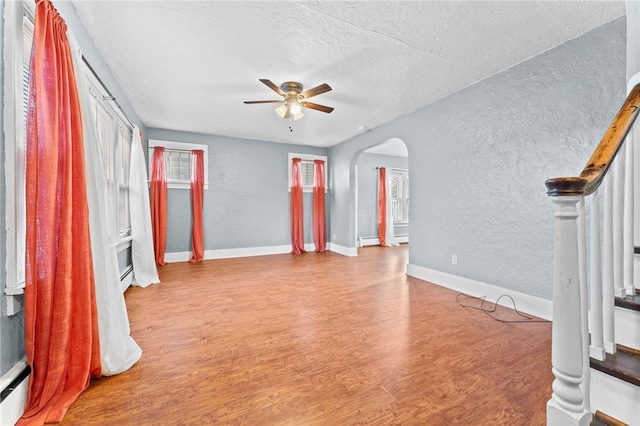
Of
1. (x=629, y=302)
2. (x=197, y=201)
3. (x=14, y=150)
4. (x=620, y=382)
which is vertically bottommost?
(x=620, y=382)

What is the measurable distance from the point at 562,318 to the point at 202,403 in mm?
1736

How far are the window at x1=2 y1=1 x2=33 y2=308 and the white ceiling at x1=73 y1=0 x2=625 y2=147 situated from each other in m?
0.90

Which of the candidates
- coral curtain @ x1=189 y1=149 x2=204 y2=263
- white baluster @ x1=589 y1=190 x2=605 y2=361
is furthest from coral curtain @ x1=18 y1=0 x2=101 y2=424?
coral curtain @ x1=189 y1=149 x2=204 y2=263

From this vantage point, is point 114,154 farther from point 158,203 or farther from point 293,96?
point 293,96

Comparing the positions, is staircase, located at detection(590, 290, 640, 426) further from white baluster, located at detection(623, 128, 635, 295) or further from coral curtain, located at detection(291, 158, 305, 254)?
coral curtain, located at detection(291, 158, 305, 254)

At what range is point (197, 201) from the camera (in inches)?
206

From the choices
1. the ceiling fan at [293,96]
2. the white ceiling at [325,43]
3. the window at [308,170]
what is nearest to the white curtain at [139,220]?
the white ceiling at [325,43]

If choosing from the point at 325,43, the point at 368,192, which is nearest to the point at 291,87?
the point at 325,43

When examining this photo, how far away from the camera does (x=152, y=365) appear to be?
175 centimetres

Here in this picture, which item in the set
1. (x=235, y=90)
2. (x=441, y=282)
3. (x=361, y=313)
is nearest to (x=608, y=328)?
(x=361, y=313)

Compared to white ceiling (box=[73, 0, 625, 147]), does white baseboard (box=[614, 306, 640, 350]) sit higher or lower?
lower

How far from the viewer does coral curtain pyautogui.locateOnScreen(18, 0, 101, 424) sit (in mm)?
1304

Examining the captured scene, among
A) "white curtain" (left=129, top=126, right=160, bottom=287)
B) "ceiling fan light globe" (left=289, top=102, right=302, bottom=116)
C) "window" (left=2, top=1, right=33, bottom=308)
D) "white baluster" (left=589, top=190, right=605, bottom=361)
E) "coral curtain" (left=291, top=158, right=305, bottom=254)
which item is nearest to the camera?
"white baluster" (left=589, top=190, right=605, bottom=361)

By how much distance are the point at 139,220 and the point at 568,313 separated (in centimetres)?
431
